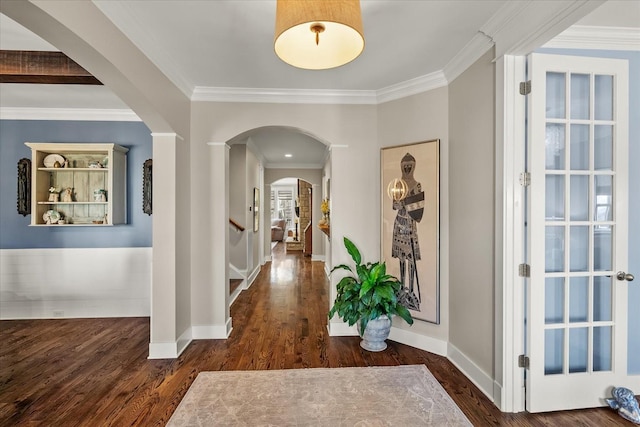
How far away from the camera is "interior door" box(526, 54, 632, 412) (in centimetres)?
198

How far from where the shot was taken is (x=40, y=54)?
8.24ft

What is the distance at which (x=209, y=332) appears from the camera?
323cm

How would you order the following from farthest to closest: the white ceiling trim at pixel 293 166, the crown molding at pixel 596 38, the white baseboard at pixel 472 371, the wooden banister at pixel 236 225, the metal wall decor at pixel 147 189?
the white ceiling trim at pixel 293 166 → the wooden banister at pixel 236 225 → the metal wall decor at pixel 147 189 → the white baseboard at pixel 472 371 → the crown molding at pixel 596 38

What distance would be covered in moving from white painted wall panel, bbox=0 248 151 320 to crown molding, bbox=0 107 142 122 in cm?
169

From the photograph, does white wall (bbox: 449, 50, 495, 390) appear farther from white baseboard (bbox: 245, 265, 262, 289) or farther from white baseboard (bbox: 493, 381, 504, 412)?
white baseboard (bbox: 245, 265, 262, 289)

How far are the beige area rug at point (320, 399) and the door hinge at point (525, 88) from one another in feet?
7.13

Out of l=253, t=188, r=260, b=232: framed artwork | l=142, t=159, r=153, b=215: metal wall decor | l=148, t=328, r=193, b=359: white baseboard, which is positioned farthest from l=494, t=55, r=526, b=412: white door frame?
l=253, t=188, r=260, b=232: framed artwork

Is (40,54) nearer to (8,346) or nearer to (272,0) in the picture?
(272,0)

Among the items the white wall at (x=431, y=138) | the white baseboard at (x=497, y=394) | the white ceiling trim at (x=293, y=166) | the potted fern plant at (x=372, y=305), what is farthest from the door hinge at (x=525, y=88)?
the white ceiling trim at (x=293, y=166)

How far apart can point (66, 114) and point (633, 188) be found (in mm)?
5839

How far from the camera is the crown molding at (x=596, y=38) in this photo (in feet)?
6.73

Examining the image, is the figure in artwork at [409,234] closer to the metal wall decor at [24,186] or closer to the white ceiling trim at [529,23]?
the white ceiling trim at [529,23]

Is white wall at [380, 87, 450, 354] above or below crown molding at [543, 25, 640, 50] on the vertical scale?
below

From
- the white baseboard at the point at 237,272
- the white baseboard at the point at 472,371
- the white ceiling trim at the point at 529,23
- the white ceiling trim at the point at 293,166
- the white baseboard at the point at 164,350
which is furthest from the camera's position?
the white ceiling trim at the point at 293,166
